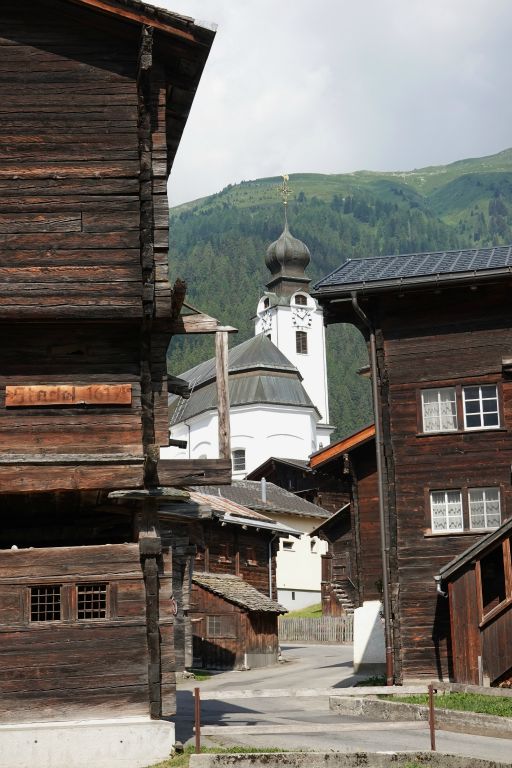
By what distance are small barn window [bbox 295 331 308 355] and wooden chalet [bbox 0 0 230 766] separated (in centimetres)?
8905

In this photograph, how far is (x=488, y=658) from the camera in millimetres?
24000

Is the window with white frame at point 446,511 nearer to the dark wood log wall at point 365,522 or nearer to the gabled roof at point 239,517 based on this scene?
the dark wood log wall at point 365,522

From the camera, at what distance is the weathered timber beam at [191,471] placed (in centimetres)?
1741

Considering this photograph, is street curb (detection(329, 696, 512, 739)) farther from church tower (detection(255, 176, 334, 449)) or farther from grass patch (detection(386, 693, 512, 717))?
church tower (detection(255, 176, 334, 449))

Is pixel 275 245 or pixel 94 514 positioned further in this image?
pixel 275 245

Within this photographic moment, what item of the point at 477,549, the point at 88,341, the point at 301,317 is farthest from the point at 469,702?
the point at 301,317

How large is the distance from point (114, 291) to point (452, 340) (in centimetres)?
1118

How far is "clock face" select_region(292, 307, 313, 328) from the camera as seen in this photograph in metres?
109

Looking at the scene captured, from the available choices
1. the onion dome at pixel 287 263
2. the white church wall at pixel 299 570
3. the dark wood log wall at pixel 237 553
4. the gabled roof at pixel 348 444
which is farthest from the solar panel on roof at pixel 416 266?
the onion dome at pixel 287 263

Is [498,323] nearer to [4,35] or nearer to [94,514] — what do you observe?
[94,514]

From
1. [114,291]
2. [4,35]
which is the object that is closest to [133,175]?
[114,291]

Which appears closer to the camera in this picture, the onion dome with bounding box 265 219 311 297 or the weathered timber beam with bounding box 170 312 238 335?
the weathered timber beam with bounding box 170 312 238 335

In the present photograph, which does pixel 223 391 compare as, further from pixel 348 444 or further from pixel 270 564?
pixel 270 564

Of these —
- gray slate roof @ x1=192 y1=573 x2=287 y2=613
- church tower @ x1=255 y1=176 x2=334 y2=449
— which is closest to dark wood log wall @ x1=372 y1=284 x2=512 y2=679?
gray slate roof @ x1=192 y1=573 x2=287 y2=613
